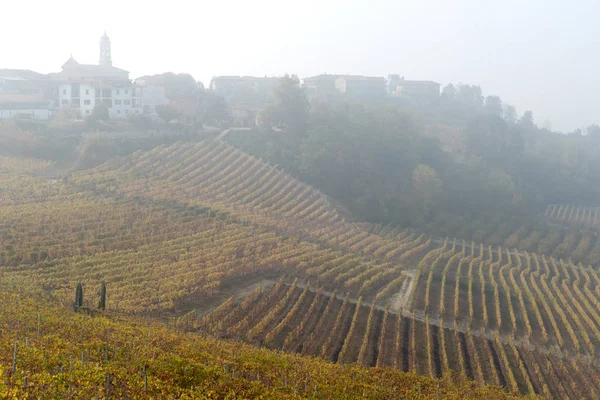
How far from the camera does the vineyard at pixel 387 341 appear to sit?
1845cm

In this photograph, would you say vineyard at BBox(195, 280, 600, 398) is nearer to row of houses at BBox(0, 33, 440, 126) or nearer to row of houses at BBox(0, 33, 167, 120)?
row of houses at BBox(0, 33, 440, 126)

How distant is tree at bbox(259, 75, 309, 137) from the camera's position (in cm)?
5109

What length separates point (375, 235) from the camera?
3700cm

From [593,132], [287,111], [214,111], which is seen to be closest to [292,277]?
[287,111]

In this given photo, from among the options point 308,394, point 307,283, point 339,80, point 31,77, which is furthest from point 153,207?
point 339,80

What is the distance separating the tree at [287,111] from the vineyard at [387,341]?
30.3 m

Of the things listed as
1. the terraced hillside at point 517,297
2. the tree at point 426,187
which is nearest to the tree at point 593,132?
the tree at point 426,187

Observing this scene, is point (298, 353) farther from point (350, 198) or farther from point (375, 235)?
point (350, 198)

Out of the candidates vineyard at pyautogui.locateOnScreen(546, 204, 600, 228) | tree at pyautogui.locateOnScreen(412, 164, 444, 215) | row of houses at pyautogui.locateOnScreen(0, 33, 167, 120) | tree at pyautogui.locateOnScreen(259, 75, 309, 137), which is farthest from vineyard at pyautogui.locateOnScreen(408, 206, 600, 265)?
row of houses at pyautogui.locateOnScreen(0, 33, 167, 120)

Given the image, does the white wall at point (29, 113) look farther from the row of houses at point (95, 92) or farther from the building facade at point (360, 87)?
the building facade at point (360, 87)

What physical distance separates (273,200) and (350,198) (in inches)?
437

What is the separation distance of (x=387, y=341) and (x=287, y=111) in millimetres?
34334

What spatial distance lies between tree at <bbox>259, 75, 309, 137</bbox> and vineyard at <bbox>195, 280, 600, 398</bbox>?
30.3m

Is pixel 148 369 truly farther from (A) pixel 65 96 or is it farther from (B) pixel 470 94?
(B) pixel 470 94
